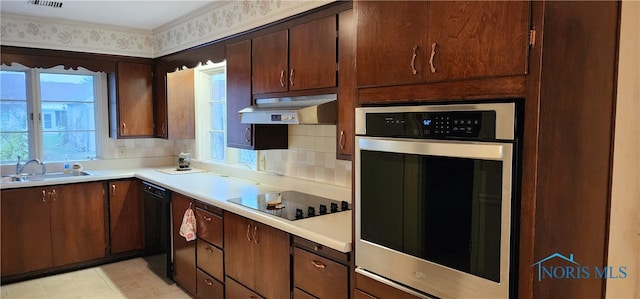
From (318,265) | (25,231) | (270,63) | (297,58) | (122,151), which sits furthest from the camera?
(122,151)

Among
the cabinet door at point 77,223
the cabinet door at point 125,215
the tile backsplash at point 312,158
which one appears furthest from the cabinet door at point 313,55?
the cabinet door at point 77,223

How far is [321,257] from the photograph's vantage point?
6.79 ft

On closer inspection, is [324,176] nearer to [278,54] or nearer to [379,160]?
[278,54]

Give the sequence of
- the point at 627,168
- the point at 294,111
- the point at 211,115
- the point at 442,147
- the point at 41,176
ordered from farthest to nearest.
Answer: the point at 211,115
the point at 41,176
the point at 294,111
the point at 442,147
the point at 627,168

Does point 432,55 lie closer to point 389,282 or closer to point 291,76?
point 389,282

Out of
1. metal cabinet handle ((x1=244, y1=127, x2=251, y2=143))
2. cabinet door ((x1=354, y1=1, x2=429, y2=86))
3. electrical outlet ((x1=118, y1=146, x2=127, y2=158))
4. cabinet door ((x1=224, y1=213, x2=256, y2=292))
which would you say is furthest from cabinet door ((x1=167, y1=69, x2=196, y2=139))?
cabinet door ((x1=354, y1=1, x2=429, y2=86))

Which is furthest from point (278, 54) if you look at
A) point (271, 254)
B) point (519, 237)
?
point (519, 237)

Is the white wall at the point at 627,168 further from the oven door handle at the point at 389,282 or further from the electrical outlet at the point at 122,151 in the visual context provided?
the electrical outlet at the point at 122,151

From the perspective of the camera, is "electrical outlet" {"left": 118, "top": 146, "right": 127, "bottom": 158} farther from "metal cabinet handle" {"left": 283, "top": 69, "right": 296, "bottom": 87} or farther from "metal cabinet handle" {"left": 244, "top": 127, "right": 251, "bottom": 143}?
"metal cabinet handle" {"left": 283, "top": 69, "right": 296, "bottom": 87}

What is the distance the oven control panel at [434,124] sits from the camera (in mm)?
1300

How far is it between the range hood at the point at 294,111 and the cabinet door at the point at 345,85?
0.08 m

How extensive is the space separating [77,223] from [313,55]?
3.01 metres

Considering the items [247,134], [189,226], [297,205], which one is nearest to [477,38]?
[297,205]

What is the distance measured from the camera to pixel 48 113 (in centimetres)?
436
